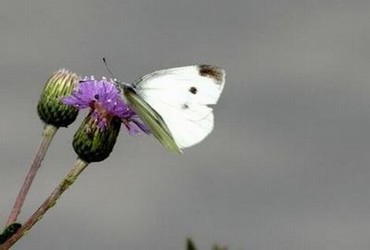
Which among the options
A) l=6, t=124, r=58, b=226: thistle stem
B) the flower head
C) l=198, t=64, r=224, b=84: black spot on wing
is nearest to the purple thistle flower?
the flower head

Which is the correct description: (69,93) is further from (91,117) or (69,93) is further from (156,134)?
(156,134)

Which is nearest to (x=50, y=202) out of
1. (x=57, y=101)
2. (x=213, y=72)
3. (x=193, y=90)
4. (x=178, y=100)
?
(x=57, y=101)

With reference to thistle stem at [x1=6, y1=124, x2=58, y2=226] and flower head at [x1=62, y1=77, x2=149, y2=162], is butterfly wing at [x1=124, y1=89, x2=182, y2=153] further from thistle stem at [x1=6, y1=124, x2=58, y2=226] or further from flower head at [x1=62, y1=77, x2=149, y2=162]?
thistle stem at [x1=6, y1=124, x2=58, y2=226]

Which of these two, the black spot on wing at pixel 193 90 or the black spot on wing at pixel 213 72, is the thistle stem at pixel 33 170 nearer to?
the black spot on wing at pixel 193 90

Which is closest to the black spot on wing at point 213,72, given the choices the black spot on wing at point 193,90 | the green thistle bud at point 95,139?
the black spot on wing at point 193,90

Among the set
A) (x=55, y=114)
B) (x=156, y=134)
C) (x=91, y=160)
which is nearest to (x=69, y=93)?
(x=55, y=114)

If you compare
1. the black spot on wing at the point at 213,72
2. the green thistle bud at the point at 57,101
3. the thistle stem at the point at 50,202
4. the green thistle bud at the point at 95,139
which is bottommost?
the thistle stem at the point at 50,202

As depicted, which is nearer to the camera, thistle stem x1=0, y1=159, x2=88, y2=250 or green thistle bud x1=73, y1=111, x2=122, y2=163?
thistle stem x1=0, y1=159, x2=88, y2=250
